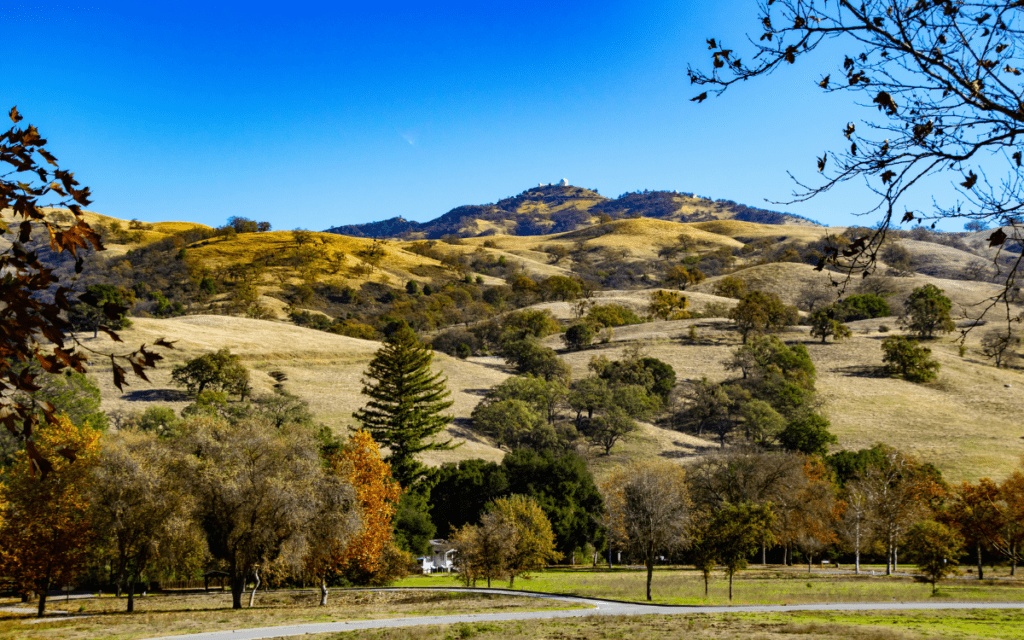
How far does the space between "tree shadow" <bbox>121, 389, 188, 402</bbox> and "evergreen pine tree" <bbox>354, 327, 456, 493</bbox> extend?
55.4 feet

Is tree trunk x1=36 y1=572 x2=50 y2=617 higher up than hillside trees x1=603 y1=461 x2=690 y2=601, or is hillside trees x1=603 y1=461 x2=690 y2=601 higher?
hillside trees x1=603 y1=461 x2=690 y2=601

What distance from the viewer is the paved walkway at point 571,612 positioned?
19734 millimetres

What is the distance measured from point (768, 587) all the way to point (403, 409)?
3310cm

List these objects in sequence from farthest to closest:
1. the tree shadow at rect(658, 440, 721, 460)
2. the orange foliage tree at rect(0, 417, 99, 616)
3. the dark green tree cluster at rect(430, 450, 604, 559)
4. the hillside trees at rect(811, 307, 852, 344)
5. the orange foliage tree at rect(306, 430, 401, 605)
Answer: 1. the hillside trees at rect(811, 307, 852, 344)
2. the tree shadow at rect(658, 440, 721, 460)
3. the dark green tree cluster at rect(430, 450, 604, 559)
4. the orange foliage tree at rect(306, 430, 401, 605)
5. the orange foliage tree at rect(0, 417, 99, 616)

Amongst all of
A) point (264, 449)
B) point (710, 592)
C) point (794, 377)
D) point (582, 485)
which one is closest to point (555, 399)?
point (582, 485)

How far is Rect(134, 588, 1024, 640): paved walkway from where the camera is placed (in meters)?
19.7

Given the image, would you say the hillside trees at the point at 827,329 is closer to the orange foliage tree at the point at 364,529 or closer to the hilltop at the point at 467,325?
the hilltop at the point at 467,325

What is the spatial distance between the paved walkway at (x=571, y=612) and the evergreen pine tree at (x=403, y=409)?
1091 inches

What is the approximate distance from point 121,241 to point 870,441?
590 ft

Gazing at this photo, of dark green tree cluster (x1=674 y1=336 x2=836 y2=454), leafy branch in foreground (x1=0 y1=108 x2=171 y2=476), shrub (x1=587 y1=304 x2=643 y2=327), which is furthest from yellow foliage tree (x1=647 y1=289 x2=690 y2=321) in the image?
leafy branch in foreground (x1=0 y1=108 x2=171 y2=476)

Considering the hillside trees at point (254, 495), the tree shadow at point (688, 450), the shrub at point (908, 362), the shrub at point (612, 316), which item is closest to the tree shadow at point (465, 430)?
the tree shadow at point (688, 450)

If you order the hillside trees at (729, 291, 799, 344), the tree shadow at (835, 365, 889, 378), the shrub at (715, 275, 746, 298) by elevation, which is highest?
the shrub at (715, 275, 746, 298)

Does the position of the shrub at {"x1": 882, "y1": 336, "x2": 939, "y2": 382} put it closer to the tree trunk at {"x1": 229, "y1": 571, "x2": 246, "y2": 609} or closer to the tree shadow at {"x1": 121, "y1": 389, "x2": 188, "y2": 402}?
the tree trunk at {"x1": 229, "y1": 571, "x2": 246, "y2": 609}

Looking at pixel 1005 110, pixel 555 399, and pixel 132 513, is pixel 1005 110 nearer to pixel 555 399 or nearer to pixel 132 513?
pixel 132 513
